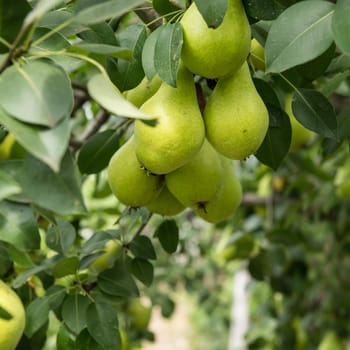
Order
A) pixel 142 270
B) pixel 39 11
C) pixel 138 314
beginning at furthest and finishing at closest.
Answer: pixel 138 314, pixel 142 270, pixel 39 11

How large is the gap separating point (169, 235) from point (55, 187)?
0.58 m

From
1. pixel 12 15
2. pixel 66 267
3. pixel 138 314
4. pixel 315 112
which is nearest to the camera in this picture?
pixel 12 15

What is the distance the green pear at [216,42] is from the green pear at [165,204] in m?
0.21

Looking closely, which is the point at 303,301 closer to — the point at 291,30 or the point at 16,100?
the point at 291,30

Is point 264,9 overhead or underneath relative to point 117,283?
overhead

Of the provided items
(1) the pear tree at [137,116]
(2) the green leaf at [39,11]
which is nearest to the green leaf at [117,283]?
(1) the pear tree at [137,116]

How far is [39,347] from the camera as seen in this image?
3.61ft

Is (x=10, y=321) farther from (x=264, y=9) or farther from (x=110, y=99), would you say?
(x=264, y=9)

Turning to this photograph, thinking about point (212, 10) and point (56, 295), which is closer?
point (212, 10)

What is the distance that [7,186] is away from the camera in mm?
669

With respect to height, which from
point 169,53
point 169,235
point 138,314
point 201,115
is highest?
point 169,53

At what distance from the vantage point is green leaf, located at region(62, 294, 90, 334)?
1.00 metres

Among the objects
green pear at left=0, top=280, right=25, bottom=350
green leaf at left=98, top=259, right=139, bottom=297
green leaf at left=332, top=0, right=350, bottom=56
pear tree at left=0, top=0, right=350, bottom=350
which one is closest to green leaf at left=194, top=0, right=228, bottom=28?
pear tree at left=0, top=0, right=350, bottom=350

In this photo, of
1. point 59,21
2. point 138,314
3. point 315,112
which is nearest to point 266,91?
point 315,112
